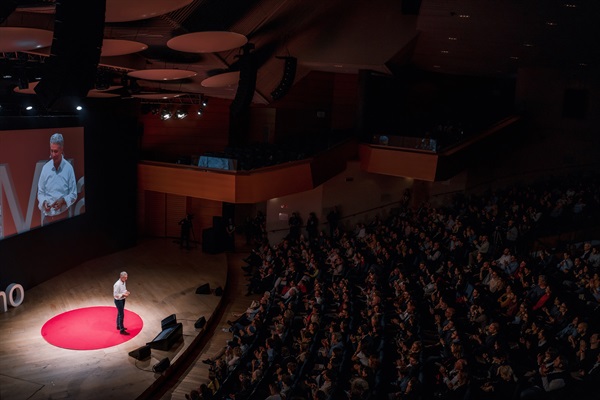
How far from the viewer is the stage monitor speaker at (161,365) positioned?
7984 millimetres

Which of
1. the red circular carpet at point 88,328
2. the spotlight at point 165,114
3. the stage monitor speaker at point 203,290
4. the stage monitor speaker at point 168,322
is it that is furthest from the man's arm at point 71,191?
the stage monitor speaker at point 168,322

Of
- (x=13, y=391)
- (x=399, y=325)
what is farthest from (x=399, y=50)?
(x=13, y=391)

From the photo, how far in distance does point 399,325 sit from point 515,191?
22.7 feet

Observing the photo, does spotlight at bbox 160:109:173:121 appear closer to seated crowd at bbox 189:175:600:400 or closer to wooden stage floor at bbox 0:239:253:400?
wooden stage floor at bbox 0:239:253:400

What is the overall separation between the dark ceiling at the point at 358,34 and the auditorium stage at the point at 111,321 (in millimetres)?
4362

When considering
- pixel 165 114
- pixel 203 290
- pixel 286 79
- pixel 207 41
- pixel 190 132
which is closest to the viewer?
pixel 207 41

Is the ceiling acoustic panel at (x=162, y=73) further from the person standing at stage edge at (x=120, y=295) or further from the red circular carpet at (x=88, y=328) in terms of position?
the red circular carpet at (x=88, y=328)

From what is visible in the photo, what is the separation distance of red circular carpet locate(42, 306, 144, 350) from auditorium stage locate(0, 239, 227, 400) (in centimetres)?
15

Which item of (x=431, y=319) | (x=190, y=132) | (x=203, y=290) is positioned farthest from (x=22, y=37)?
(x=190, y=132)

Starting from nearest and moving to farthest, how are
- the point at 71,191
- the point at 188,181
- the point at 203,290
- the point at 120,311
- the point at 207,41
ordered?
1. the point at 207,41
2. the point at 120,311
3. the point at 203,290
4. the point at 71,191
5. the point at 188,181

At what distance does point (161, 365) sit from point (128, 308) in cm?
282

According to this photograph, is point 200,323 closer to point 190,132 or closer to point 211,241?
point 211,241

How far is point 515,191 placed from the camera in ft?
42.5

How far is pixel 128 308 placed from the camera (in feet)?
34.4
